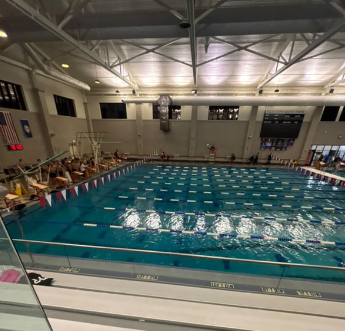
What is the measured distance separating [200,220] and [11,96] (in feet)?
38.4

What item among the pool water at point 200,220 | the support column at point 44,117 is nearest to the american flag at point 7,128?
the support column at point 44,117

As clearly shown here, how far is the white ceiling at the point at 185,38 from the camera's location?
170 inches

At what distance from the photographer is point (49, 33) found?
482 centimetres

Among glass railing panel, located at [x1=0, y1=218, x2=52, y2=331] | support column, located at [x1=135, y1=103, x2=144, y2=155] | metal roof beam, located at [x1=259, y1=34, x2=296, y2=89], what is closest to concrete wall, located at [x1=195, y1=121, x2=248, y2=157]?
metal roof beam, located at [x1=259, y1=34, x2=296, y2=89]

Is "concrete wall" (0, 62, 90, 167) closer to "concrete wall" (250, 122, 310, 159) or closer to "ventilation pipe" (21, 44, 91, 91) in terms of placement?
"ventilation pipe" (21, 44, 91, 91)

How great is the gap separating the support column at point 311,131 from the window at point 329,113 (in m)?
0.63

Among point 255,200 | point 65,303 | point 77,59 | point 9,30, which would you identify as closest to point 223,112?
point 255,200

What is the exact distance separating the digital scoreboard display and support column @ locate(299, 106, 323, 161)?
2.95ft

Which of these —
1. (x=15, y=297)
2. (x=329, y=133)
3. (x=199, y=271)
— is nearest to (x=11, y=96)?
(x=15, y=297)

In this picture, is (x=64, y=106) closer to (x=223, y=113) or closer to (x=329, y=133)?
(x=223, y=113)

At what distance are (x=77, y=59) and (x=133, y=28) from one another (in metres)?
5.48

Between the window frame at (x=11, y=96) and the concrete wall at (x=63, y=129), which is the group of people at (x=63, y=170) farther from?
the window frame at (x=11, y=96)

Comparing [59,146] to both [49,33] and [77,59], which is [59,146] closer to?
[77,59]

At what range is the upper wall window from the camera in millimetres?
7487
